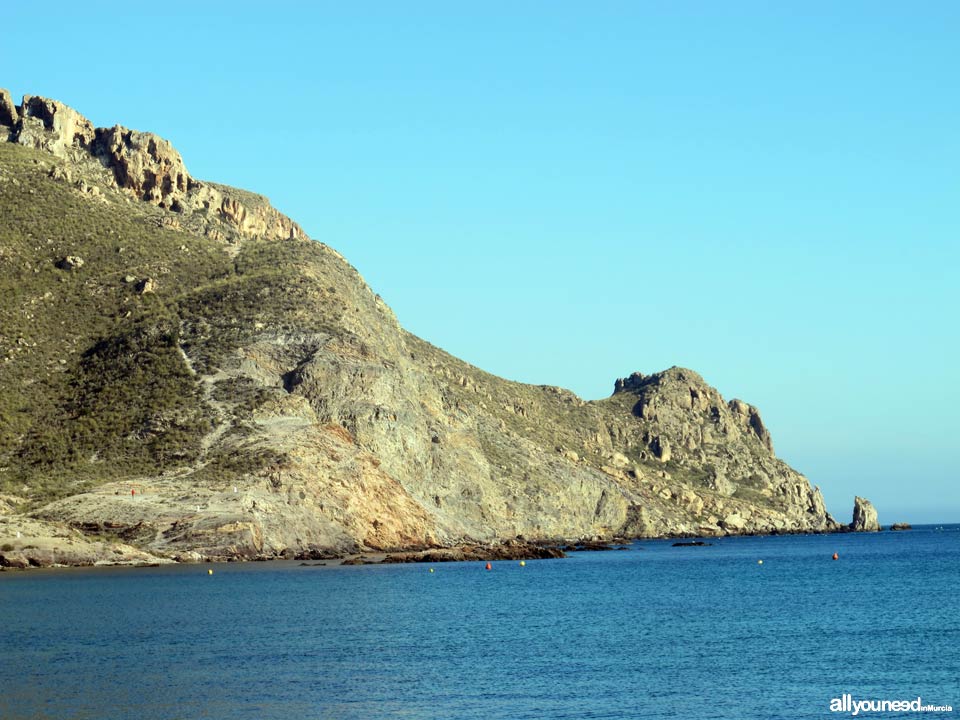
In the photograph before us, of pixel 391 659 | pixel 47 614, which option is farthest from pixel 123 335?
pixel 391 659

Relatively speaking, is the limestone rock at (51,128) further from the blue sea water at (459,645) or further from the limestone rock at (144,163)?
the blue sea water at (459,645)

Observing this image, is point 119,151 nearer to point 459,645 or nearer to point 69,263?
point 69,263

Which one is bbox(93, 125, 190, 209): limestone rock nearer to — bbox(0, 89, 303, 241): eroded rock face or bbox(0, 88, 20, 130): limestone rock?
bbox(0, 89, 303, 241): eroded rock face

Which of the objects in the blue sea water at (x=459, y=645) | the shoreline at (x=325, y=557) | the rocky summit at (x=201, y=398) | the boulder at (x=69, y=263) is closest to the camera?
the blue sea water at (x=459, y=645)

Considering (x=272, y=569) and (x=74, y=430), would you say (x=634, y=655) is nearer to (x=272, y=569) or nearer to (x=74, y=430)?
(x=272, y=569)

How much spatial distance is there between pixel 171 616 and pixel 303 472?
56330 mm

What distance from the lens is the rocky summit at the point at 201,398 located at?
11794 centimetres

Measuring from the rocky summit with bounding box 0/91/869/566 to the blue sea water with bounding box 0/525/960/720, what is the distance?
1547 centimetres

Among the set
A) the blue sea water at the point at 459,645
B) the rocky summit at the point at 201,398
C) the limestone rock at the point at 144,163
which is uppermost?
the limestone rock at the point at 144,163

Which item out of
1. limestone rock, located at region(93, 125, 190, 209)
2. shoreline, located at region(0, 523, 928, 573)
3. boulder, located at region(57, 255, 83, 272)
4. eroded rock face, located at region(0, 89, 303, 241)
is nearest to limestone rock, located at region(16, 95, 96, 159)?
eroded rock face, located at region(0, 89, 303, 241)

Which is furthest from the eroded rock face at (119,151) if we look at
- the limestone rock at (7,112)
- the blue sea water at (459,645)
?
the blue sea water at (459,645)

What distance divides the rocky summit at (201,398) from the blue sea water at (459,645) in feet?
50.7

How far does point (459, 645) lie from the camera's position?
58.6 metres

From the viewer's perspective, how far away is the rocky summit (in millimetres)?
117938
